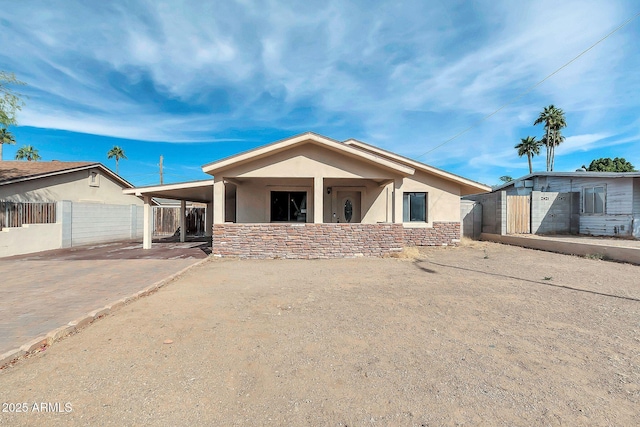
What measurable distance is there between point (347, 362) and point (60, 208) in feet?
50.1

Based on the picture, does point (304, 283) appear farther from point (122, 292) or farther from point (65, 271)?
point (65, 271)

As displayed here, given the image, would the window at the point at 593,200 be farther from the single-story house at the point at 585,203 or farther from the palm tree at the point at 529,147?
the palm tree at the point at 529,147

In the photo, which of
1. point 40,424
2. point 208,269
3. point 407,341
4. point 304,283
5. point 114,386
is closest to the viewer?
point 40,424

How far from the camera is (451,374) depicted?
2.87 meters

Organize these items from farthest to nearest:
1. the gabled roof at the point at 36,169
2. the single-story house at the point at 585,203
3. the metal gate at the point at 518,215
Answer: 1. the metal gate at the point at 518,215
2. the gabled roof at the point at 36,169
3. the single-story house at the point at 585,203

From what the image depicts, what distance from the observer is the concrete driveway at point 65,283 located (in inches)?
164

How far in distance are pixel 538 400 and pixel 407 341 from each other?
1359 millimetres

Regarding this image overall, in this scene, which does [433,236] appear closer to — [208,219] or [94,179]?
[208,219]

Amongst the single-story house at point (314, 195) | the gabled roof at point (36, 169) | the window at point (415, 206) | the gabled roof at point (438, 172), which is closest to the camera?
the single-story house at point (314, 195)

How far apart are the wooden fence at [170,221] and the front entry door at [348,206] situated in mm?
11535

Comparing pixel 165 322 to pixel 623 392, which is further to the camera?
pixel 165 322

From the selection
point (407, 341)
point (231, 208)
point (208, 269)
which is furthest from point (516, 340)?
point (231, 208)

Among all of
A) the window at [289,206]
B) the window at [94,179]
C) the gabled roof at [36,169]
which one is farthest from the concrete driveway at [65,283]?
the window at [94,179]

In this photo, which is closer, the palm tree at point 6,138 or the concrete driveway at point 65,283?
the concrete driveway at point 65,283
